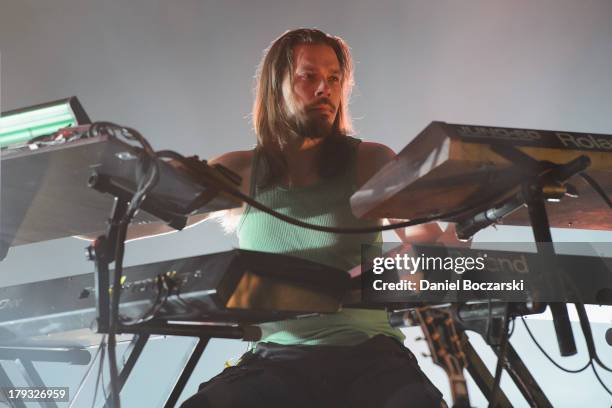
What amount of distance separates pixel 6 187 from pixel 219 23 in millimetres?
2259

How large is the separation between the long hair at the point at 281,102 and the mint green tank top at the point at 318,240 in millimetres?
49

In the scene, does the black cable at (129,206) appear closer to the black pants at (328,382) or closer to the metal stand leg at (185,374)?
the black pants at (328,382)

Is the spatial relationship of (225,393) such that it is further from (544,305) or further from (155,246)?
(155,246)

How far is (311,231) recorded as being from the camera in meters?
1.34

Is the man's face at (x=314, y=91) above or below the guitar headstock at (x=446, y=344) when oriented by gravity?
above

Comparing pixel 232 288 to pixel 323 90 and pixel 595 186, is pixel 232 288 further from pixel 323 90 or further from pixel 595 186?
pixel 323 90

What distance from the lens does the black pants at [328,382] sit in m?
1.07

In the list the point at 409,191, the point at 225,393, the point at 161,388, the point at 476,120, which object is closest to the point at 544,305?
the point at 409,191

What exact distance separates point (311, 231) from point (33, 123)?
551mm

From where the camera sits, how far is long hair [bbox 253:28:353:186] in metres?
1.52

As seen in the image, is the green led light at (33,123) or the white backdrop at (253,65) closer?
the green led light at (33,123)

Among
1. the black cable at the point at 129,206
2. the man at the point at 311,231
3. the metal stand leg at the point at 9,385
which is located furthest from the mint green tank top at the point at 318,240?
the metal stand leg at the point at 9,385

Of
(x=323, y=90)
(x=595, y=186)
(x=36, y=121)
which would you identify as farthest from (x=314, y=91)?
(x=595, y=186)

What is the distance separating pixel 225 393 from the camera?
1.10 metres
